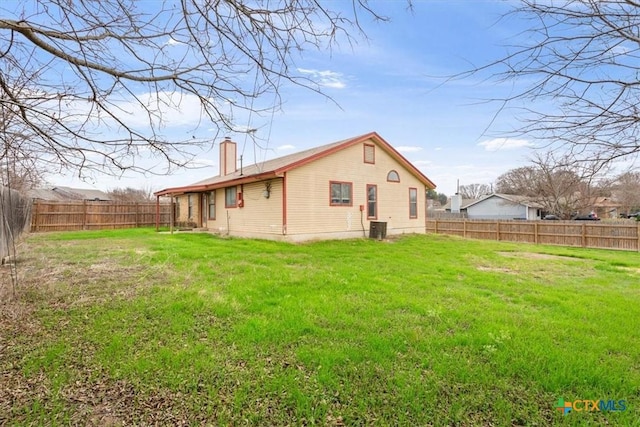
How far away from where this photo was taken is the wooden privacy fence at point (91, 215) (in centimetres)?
1762

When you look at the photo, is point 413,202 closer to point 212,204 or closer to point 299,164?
point 299,164

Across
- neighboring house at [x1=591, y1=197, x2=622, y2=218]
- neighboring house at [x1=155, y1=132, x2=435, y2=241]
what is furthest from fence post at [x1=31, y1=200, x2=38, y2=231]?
neighboring house at [x1=591, y1=197, x2=622, y2=218]

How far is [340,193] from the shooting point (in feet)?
44.5

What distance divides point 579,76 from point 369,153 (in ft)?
39.9

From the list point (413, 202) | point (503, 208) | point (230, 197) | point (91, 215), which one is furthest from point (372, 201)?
point (503, 208)

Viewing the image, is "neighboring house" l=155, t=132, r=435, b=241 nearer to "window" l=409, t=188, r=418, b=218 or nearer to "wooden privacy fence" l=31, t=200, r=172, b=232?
"window" l=409, t=188, r=418, b=218

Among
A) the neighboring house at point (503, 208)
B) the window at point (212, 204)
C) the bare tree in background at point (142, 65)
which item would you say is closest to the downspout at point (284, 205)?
the window at point (212, 204)

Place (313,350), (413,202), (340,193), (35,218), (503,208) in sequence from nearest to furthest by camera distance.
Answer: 1. (313,350)
2. (340,193)
3. (413,202)
4. (35,218)
5. (503,208)

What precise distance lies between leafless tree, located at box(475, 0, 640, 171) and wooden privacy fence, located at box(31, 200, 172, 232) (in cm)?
2123

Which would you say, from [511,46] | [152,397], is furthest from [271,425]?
[511,46]

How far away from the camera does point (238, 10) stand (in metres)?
2.26

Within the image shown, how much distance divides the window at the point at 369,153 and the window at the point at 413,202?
3110 mm

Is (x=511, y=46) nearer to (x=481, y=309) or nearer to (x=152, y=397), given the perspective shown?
(x=481, y=309)

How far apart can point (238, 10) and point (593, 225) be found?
17691 millimetres
